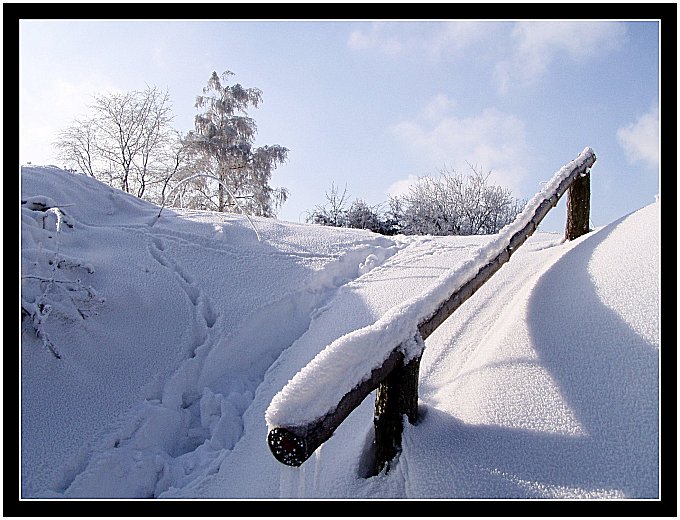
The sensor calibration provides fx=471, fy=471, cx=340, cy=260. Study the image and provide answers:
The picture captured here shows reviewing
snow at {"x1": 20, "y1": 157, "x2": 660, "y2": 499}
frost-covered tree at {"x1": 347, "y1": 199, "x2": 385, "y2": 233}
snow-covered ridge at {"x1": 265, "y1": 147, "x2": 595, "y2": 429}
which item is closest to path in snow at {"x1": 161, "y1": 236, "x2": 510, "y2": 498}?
snow at {"x1": 20, "y1": 157, "x2": 660, "y2": 499}

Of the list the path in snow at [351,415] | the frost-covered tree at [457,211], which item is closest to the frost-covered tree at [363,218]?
the frost-covered tree at [457,211]

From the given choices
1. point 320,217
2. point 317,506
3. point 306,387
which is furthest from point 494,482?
point 320,217

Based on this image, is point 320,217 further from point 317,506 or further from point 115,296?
point 317,506

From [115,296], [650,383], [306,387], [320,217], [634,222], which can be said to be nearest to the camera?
[306,387]

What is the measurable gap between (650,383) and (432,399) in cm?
89

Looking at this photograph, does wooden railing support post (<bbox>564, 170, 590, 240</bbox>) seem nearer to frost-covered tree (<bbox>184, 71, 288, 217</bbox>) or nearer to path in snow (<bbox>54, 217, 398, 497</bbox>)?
path in snow (<bbox>54, 217, 398, 497</bbox>)

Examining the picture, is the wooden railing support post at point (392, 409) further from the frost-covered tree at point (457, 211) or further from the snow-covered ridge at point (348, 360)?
the frost-covered tree at point (457, 211)

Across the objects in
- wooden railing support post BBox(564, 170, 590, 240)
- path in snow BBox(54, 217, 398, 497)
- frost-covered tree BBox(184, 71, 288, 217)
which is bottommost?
path in snow BBox(54, 217, 398, 497)

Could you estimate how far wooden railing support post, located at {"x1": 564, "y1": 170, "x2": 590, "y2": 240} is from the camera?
3.92 metres

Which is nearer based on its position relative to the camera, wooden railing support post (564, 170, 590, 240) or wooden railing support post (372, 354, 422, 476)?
wooden railing support post (372, 354, 422, 476)

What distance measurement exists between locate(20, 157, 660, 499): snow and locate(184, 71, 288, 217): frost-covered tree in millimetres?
13298

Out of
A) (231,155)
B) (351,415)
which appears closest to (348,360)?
(351,415)

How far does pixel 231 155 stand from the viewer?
59.3 feet

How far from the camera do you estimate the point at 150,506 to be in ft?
6.03
